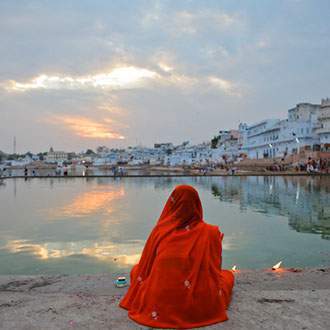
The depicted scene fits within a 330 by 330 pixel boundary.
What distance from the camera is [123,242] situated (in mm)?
7992

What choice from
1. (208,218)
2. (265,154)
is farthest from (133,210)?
(265,154)

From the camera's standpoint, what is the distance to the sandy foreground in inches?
117

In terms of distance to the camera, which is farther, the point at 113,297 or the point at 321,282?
the point at 321,282

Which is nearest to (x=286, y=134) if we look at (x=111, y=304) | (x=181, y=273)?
(x=111, y=304)

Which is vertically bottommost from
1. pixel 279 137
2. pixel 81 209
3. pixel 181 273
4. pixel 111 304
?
pixel 81 209

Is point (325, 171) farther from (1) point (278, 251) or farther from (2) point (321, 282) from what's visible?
(2) point (321, 282)

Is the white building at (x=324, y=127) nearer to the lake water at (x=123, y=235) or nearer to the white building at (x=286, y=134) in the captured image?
the white building at (x=286, y=134)

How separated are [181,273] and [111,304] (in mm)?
1042

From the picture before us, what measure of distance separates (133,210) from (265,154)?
56441 mm

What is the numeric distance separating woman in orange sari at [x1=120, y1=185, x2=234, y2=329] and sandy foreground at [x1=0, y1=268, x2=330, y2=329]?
0.53 feet

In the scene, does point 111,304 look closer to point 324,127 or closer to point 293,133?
point 324,127

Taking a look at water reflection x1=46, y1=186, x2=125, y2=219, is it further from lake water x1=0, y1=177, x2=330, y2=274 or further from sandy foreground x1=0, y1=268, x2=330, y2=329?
sandy foreground x1=0, y1=268, x2=330, y2=329

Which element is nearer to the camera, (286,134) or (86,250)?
(86,250)

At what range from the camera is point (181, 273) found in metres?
2.85
